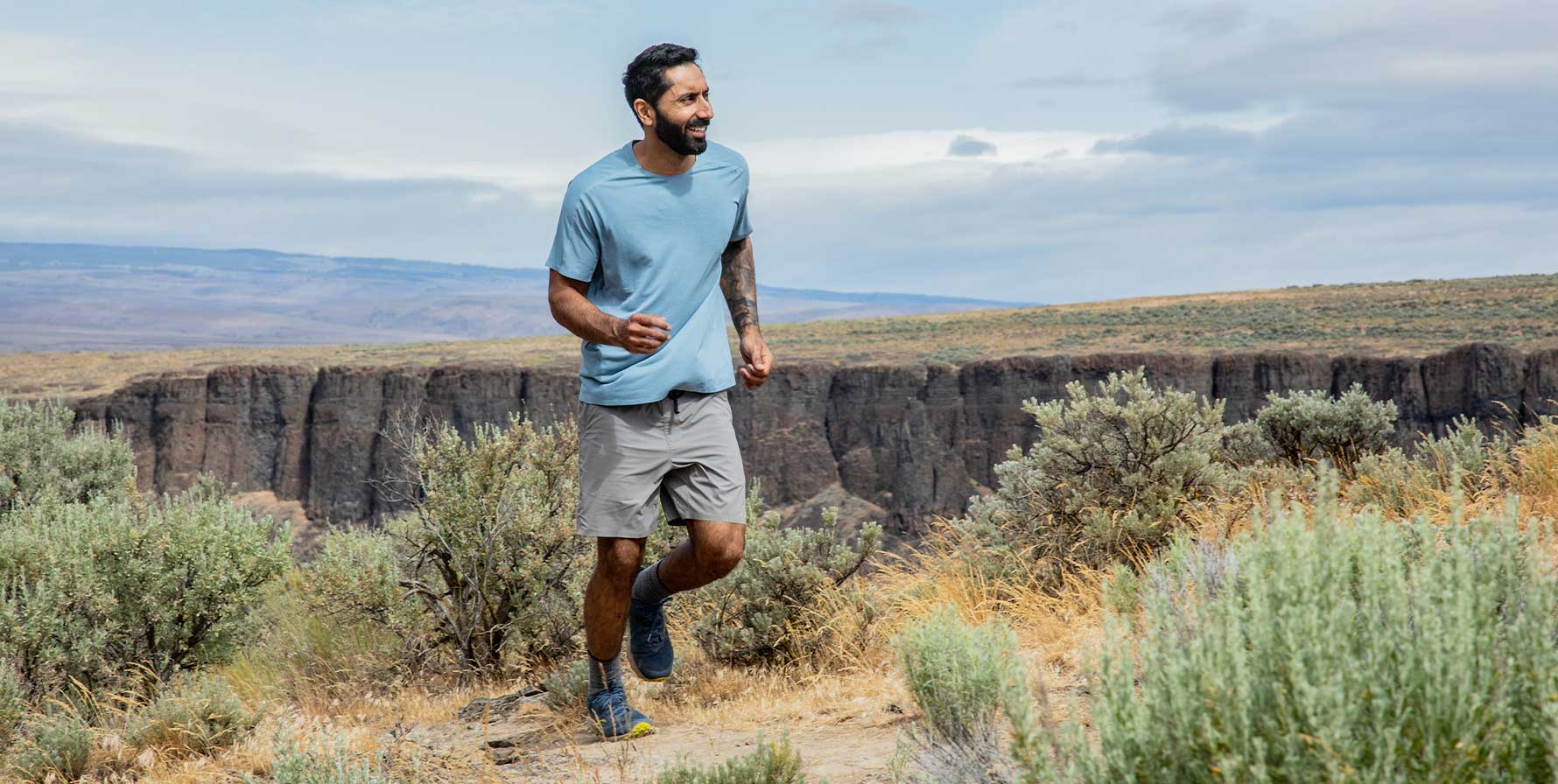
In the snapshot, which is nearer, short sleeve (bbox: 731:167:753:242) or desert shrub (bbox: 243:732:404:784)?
desert shrub (bbox: 243:732:404:784)

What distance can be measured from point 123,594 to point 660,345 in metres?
3.74

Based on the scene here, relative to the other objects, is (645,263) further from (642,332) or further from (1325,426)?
(1325,426)

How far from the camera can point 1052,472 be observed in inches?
250

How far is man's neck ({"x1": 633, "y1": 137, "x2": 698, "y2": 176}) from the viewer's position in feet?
12.8

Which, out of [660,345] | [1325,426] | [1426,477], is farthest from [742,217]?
[1325,426]

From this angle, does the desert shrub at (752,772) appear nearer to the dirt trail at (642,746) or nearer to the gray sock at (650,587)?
the dirt trail at (642,746)

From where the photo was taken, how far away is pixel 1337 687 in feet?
5.92

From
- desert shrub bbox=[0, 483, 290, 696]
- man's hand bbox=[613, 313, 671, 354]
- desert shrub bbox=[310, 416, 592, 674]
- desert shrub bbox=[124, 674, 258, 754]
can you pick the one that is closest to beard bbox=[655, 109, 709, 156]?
man's hand bbox=[613, 313, 671, 354]

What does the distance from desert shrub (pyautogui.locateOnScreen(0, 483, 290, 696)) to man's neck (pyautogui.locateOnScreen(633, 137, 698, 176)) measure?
338cm

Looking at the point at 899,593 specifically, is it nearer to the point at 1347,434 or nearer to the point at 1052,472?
the point at 1052,472

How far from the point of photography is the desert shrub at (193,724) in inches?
177

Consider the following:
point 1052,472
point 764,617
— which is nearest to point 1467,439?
point 1052,472

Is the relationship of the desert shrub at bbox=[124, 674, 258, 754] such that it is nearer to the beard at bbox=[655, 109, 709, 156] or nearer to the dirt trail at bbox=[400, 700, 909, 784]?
the dirt trail at bbox=[400, 700, 909, 784]

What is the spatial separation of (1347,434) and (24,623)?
8250 millimetres
